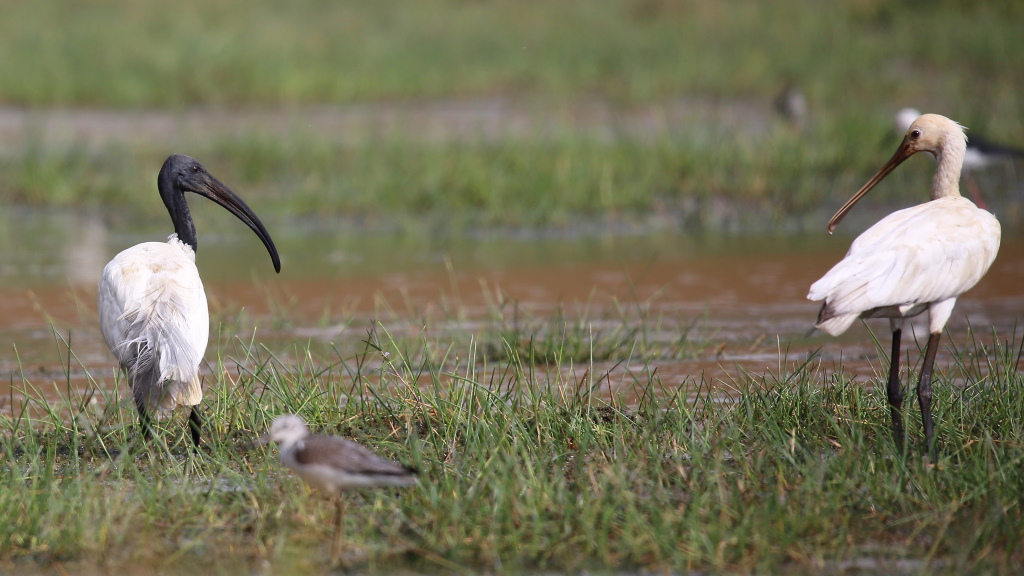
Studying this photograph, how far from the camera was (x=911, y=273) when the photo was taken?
4551 mm

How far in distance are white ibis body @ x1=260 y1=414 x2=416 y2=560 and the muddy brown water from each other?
2.01 metres

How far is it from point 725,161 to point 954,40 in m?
8.98

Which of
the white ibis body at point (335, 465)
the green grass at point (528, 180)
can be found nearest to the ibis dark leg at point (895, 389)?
the white ibis body at point (335, 465)

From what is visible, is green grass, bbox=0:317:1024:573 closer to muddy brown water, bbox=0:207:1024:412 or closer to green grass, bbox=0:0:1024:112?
muddy brown water, bbox=0:207:1024:412

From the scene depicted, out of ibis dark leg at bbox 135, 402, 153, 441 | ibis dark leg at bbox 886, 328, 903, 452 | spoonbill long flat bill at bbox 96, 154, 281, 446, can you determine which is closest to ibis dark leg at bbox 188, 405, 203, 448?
spoonbill long flat bill at bbox 96, 154, 281, 446

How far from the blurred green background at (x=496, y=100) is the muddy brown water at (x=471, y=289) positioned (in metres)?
0.76

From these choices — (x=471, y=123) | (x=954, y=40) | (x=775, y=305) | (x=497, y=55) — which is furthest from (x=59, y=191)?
(x=954, y=40)

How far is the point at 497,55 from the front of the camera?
2038 centimetres

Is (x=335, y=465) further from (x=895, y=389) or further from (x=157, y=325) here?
(x=895, y=389)

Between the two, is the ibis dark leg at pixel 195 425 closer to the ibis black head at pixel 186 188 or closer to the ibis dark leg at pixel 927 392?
the ibis black head at pixel 186 188

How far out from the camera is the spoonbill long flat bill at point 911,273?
4477 millimetres

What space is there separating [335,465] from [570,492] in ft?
2.24

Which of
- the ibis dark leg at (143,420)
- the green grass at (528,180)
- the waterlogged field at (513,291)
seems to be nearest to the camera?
the waterlogged field at (513,291)

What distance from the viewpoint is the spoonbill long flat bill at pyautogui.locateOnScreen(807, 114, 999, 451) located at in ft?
14.7
